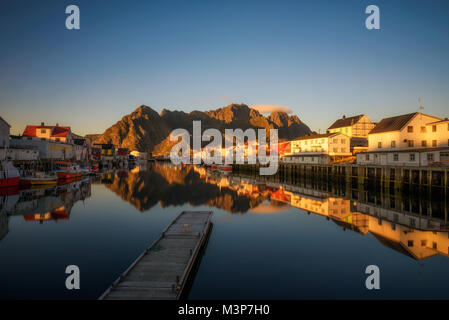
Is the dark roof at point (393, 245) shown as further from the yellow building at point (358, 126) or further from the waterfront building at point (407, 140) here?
the yellow building at point (358, 126)

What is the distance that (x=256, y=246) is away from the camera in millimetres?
17188

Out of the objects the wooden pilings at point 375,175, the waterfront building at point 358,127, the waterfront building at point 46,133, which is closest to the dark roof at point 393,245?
the wooden pilings at point 375,175

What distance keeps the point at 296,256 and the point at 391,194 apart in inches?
1087

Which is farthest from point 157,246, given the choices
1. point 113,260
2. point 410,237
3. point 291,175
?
point 291,175

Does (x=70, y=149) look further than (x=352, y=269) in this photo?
Yes

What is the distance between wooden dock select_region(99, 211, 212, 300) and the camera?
8992 mm

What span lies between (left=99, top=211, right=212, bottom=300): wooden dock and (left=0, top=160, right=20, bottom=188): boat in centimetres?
3580

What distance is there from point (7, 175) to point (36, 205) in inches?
601

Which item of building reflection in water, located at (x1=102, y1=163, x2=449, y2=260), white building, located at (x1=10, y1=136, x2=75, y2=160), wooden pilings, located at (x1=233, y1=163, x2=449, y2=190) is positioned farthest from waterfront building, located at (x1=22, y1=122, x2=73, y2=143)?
wooden pilings, located at (x1=233, y1=163, x2=449, y2=190)

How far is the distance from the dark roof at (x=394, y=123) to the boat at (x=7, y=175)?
202 feet

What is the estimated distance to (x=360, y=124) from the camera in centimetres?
7994

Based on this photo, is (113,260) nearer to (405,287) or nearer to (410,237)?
(405,287)
